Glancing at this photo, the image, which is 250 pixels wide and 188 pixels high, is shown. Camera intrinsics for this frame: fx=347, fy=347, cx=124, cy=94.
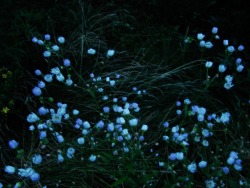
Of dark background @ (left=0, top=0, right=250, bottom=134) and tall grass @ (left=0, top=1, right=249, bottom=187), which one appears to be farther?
dark background @ (left=0, top=0, right=250, bottom=134)

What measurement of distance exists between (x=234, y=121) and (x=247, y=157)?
494 millimetres

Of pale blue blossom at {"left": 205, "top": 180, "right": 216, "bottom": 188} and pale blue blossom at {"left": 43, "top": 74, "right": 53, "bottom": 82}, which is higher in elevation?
pale blue blossom at {"left": 43, "top": 74, "right": 53, "bottom": 82}

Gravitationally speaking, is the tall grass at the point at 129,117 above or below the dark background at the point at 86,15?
below

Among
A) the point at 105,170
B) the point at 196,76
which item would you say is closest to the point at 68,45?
the point at 196,76

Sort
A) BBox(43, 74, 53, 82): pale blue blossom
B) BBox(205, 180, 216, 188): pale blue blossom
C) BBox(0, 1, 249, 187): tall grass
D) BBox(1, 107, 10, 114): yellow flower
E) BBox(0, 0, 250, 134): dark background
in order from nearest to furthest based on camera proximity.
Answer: BBox(205, 180, 216, 188): pale blue blossom < BBox(0, 1, 249, 187): tall grass < BBox(1, 107, 10, 114): yellow flower < BBox(43, 74, 53, 82): pale blue blossom < BBox(0, 0, 250, 134): dark background

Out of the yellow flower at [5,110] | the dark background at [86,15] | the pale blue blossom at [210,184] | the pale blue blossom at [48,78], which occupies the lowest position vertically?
the pale blue blossom at [210,184]

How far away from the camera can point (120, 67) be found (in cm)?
337

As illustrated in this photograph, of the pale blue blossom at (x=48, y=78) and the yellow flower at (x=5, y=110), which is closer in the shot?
the yellow flower at (x=5, y=110)

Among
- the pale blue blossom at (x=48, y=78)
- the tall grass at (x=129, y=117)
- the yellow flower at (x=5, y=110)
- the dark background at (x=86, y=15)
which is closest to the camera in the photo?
the tall grass at (x=129, y=117)

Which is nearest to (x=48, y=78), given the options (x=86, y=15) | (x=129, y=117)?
(x=129, y=117)

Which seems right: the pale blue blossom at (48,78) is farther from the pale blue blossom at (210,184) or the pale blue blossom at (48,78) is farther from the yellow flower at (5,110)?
the pale blue blossom at (210,184)

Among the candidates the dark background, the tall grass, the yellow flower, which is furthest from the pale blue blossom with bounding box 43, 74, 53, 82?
the yellow flower

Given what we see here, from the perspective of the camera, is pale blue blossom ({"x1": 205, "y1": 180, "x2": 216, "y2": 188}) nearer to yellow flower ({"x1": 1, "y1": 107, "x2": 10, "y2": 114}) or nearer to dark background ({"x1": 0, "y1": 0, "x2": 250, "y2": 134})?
dark background ({"x1": 0, "y1": 0, "x2": 250, "y2": 134})

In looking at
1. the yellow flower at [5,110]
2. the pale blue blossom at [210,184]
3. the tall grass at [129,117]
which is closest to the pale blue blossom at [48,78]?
the tall grass at [129,117]
